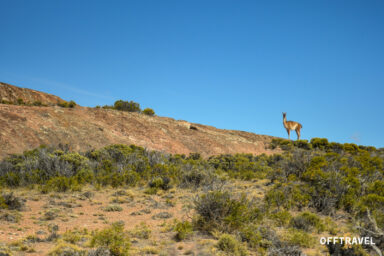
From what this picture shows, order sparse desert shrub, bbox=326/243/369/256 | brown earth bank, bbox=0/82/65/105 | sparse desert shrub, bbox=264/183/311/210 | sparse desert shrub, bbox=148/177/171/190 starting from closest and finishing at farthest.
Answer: sparse desert shrub, bbox=326/243/369/256, sparse desert shrub, bbox=264/183/311/210, sparse desert shrub, bbox=148/177/171/190, brown earth bank, bbox=0/82/65/105

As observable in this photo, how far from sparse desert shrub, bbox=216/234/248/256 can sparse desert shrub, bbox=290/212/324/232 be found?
2281 mm

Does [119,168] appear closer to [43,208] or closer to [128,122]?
[43,208]

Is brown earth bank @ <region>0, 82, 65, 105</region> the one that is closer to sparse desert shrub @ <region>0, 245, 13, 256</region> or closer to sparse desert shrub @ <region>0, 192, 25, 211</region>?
sparse desert shrub @ <region>0, 192, 25, 211</region>

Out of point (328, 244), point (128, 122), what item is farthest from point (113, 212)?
point (128, 122)

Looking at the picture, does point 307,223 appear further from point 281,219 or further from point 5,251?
point 5,251

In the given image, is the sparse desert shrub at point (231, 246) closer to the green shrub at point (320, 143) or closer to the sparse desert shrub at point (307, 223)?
the sparse desert shrub at point (307, 223)

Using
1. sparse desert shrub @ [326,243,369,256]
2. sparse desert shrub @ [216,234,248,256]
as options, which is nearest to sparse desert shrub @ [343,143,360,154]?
sparse desert shrub @ [326,243,369,256]

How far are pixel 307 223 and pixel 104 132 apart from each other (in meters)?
20.2

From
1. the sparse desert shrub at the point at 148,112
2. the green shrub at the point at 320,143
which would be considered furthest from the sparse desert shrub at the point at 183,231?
the sparse desert shrub at the point at 148,112

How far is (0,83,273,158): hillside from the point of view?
21.2 meters

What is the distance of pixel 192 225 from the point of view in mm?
7770

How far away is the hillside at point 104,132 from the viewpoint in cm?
2117

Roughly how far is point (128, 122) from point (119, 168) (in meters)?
13.8

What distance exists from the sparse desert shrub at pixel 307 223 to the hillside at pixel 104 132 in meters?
17.3
